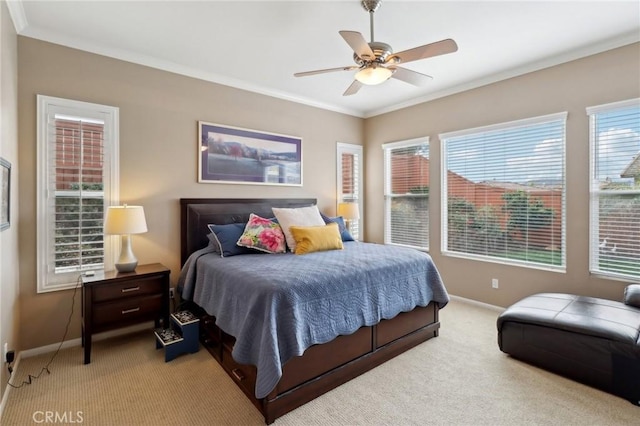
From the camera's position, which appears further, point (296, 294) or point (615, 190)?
point (615, 190)

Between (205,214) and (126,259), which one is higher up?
(205,214)

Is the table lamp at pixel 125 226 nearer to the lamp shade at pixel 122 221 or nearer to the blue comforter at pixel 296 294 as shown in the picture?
the lamp shade at pixel 122 221

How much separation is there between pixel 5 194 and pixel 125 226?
783 mm

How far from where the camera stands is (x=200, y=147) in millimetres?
3592

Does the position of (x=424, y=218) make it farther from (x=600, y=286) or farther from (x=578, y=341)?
(x=578, y=341)

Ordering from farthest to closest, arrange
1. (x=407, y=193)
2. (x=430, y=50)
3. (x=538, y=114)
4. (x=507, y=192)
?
1. (x=407, y=193)
2. (x=507, y=192)
3. (x=538, y=114)
4. (x=430, y=50)

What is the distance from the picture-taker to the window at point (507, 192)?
10.9 feet

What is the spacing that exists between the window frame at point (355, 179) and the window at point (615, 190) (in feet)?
9.85

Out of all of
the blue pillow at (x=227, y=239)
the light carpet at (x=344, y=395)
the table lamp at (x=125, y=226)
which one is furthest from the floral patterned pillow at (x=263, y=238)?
the light carpet at (x=344, y=395)

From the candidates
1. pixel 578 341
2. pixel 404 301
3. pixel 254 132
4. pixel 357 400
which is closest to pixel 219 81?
pixel 254 132

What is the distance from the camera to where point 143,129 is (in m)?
3.22

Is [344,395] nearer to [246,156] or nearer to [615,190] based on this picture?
[246,156]

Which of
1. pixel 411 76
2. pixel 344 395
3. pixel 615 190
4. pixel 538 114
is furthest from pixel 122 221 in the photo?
pixel 615 190

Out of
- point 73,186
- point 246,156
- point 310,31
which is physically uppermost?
point 310,31
